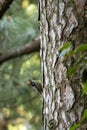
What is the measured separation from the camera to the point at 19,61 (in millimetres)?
3260

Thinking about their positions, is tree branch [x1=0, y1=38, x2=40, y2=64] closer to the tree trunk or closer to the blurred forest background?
the blurred forest background

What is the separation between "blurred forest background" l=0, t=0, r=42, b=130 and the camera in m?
3.00

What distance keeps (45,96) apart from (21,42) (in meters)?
1.84

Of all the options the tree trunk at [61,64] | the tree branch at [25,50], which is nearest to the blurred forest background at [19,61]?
the tree branch at [25,50]

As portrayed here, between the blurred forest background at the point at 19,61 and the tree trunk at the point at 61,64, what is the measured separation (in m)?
1.26

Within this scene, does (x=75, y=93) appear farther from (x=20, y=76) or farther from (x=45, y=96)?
(x=20, y=76)

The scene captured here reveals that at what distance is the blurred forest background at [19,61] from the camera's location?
3.00 metres

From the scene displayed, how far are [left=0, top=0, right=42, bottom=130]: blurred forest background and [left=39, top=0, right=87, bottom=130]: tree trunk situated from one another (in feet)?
4.12

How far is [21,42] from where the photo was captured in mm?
3057

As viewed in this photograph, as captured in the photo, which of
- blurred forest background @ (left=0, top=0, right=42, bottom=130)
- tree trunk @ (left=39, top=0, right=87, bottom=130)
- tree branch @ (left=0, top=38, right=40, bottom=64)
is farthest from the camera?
blurred forest background @ (left=0, top=0, right=42, bottom=130)

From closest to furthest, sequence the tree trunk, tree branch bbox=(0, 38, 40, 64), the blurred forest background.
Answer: the tree trunk, tree branch bbox=(0, 38, 40, 64), the blurred forest background

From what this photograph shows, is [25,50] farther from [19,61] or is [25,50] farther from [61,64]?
[61,64]

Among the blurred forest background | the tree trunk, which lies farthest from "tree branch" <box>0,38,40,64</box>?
the tree trunk

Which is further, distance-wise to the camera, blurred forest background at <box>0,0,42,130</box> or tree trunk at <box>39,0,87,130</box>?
blurred forest background at <box>0,0,42,130</box>
